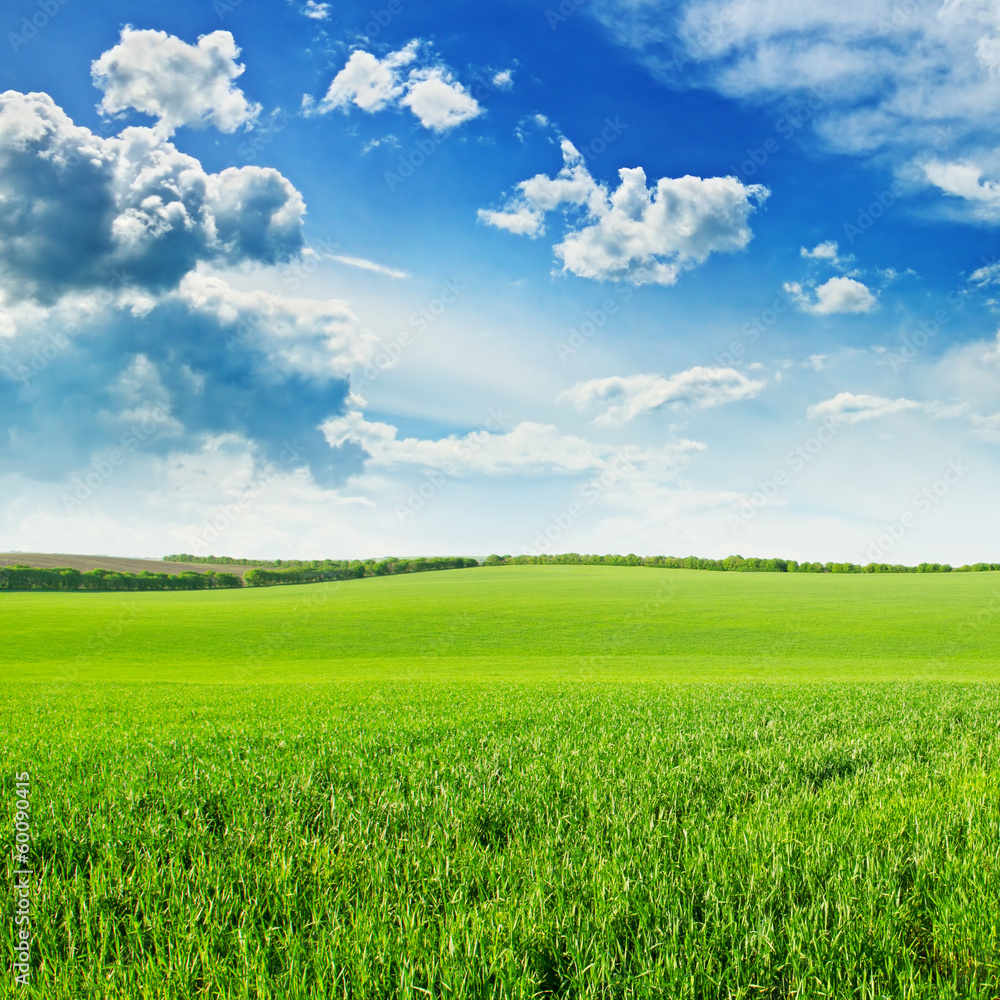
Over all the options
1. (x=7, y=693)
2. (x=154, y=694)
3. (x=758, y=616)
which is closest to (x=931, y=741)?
(x=154, y=694)

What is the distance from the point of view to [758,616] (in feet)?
165

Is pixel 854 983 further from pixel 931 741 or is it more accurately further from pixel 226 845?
pixel 931 741

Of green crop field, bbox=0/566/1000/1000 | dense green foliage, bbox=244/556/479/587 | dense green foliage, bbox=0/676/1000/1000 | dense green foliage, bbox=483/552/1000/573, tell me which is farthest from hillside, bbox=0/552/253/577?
dense green foliage, bbox=0/676/1000/1000

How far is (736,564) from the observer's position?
121 metres

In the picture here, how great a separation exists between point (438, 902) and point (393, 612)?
168ft

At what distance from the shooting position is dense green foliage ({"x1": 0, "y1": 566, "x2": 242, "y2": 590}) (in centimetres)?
8681

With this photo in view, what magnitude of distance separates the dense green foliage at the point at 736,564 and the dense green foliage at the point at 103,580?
5984cm

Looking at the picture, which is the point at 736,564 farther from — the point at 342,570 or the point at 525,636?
the point at 525,636

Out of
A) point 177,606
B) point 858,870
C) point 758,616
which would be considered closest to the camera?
point 858,870

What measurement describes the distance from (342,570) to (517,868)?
121344mm

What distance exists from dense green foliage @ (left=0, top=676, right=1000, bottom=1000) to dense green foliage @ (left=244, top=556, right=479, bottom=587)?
108226 millimetres

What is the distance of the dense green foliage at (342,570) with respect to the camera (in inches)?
4247

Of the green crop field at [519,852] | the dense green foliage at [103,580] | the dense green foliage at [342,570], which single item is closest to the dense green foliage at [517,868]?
the green crop field at [519,852]

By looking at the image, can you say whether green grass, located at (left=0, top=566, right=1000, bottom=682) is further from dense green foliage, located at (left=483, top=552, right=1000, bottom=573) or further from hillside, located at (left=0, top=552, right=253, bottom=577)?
dense green foliage, located at (left=483, top=552, right=1000, bottom=573)
